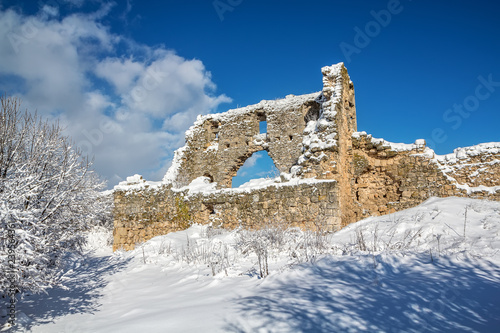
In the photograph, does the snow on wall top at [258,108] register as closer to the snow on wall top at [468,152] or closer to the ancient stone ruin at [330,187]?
the ancient stone ruin at [330,187]

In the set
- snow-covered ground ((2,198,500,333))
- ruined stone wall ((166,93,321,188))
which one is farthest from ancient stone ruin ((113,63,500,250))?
ruined stone wall ((166,93,321,188))

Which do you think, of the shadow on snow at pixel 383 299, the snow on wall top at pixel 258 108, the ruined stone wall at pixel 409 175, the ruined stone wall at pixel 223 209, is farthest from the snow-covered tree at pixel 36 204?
the snow on wall top at pixel 258 108

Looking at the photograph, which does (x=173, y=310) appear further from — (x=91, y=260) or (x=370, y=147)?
(x=370, y=147)

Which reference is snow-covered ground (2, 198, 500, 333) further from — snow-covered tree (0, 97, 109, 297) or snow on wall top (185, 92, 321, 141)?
snow on wall top (185, 92, 321, 141)

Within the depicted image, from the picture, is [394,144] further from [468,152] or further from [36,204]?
[36,204]

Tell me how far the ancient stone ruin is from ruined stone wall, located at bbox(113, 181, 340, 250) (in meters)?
0.03

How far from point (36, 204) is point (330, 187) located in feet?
20.3

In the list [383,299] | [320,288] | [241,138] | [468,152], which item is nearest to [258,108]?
[241,138]

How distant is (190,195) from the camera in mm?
10695

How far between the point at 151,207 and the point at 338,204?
21.3 ft

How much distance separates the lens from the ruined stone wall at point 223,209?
8.32 m

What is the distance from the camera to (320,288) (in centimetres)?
336

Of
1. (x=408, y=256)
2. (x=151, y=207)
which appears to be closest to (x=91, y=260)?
(x=151, y=207)

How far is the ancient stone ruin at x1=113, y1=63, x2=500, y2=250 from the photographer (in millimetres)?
8656
